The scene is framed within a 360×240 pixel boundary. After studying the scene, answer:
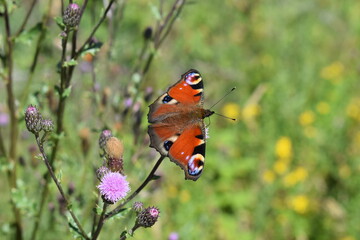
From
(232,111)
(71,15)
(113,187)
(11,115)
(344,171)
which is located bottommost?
(344,171)

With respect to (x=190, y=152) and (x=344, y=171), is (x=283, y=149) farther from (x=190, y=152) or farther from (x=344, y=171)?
(x=190, y=152)

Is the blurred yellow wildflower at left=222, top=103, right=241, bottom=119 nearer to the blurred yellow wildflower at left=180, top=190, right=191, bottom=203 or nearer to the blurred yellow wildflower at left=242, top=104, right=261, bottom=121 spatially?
the blurred yellow wildflower at left=242, top=104, right=261, bottom=121

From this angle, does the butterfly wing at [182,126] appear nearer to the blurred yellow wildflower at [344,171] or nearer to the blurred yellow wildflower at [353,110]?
the blurred yellow wildflower at [344,171]

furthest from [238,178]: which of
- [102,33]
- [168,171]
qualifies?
[102,33]

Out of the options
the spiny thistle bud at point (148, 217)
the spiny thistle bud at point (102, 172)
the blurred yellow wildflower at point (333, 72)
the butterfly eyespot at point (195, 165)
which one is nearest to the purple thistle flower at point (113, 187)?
the spiny thistle bud at point (102, 172)

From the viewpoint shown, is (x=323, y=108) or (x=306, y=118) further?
(x=323, y=108)

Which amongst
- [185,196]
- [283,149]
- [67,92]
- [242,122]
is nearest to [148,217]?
[67,92]
